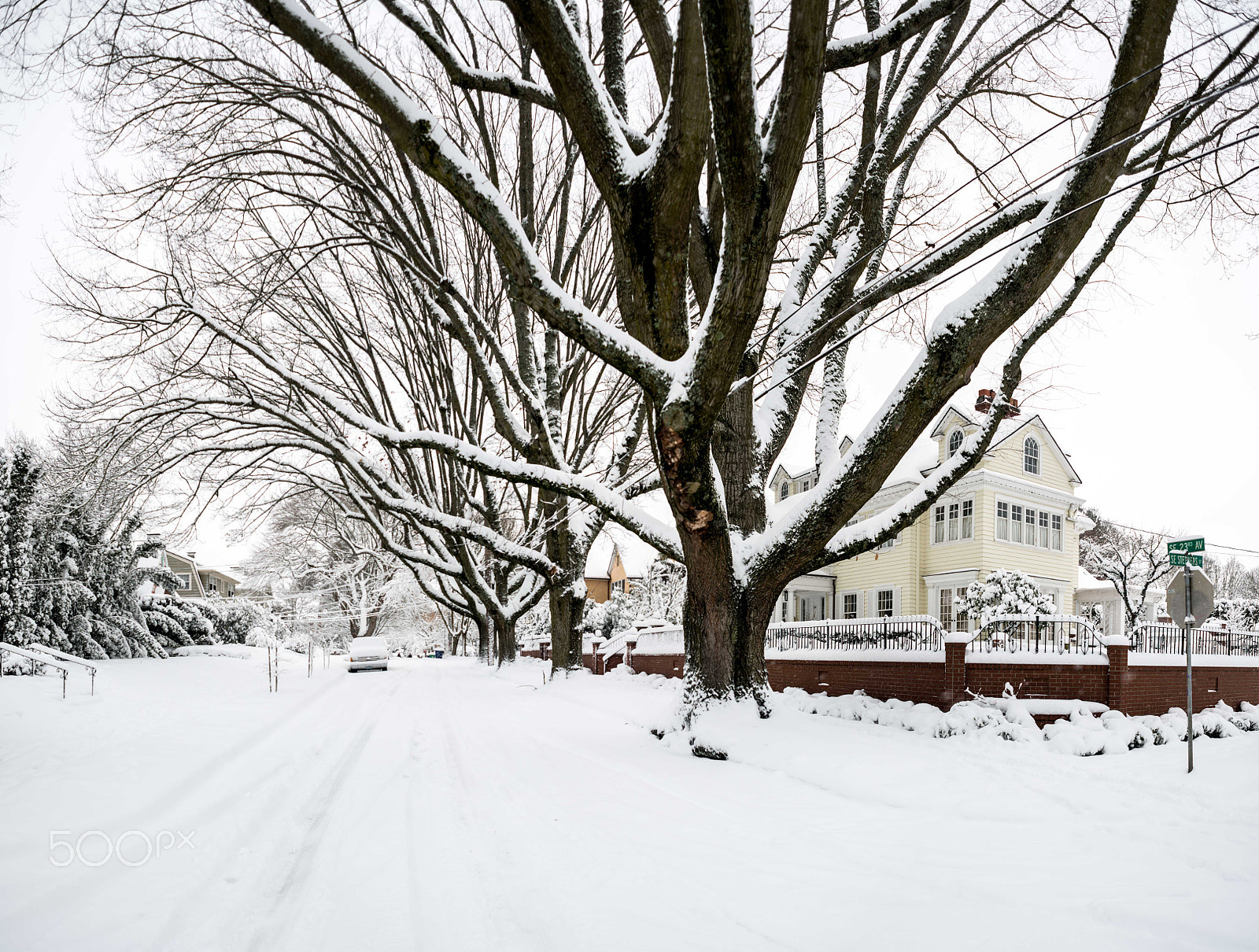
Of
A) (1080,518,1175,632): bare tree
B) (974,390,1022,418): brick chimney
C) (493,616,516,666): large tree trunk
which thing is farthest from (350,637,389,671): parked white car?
(1080,518,1175,632): bare tree

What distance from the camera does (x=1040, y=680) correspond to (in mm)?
11055

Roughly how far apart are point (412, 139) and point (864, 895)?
6807 millimetres

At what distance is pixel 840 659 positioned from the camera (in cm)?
1366

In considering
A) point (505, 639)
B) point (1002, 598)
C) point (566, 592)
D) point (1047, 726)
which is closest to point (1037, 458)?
point (1002, 598)

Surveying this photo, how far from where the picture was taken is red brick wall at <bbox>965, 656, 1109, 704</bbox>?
1105 cm

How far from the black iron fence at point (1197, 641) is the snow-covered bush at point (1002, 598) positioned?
348 cm

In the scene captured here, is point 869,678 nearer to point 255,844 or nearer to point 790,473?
point 255,844

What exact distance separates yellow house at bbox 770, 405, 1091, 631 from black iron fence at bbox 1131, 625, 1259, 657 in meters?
6.69

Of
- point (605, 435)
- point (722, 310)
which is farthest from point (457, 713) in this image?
point (605, 435)

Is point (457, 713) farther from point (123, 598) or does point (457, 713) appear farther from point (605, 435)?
point (123, 598)

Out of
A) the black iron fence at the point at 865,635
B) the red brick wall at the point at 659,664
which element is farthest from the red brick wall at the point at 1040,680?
the red brick wall at the point at 659,664

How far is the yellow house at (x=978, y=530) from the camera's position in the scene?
22.5 meters

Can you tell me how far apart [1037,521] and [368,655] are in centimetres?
2533

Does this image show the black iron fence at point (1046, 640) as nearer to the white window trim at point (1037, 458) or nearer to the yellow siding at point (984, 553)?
the yellow siding at point (984, 553)
